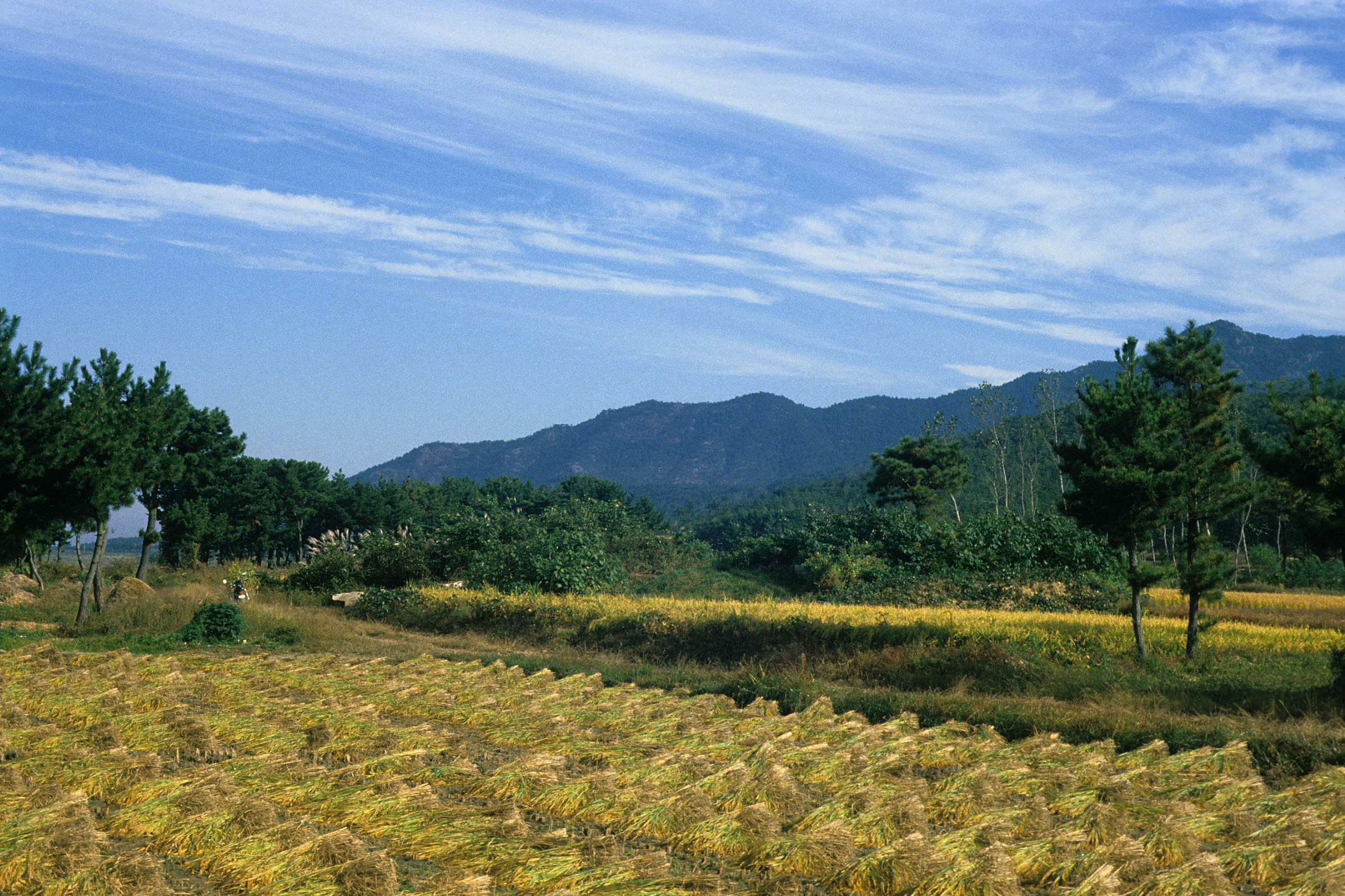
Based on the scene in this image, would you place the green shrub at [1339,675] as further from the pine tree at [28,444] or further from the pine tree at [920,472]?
the pine tree at [920,472]

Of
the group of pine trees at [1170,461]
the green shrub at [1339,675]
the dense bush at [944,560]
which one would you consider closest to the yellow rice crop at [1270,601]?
the dense bush at [944,560]

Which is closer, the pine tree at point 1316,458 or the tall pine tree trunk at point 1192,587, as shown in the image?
the pine tree at point 1316,458

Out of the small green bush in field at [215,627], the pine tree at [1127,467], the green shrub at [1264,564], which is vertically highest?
the pine tree at [1127,467]

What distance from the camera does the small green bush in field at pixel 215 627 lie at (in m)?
20.9

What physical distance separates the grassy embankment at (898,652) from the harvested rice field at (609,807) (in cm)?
129

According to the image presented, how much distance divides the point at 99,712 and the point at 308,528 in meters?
46.7

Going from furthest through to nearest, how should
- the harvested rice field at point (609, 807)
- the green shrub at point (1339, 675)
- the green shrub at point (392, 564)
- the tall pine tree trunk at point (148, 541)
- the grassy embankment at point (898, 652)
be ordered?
1. the tall pine tree trunk at point (148, 541)
2. the green shrub at point (392, 564)
3. the green shrub at point (1339, 675)
4. the grassy embankment at point (898, 652)
5. the harvested rice field at point (609, 807)

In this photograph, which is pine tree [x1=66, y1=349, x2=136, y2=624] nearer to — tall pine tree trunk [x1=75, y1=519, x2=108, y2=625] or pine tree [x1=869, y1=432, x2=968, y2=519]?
tall pine tree trunk [x1=75, y1=519, x2=108, y2=625]

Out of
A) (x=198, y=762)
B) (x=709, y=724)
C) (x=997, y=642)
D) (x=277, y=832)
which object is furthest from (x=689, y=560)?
(x=277, y=832)

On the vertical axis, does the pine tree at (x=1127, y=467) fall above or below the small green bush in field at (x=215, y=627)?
above

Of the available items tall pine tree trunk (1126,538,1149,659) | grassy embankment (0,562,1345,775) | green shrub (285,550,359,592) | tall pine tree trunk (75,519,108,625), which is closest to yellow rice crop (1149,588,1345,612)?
grassy embankment (0,562,1345,775)

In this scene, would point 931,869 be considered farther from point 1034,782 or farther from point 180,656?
point 180,656

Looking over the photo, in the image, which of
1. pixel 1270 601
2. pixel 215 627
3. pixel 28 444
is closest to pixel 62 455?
pixel 28 444

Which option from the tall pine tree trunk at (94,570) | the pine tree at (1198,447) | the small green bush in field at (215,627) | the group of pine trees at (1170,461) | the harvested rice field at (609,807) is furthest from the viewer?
the tall pine tree trunk at (94,570)
